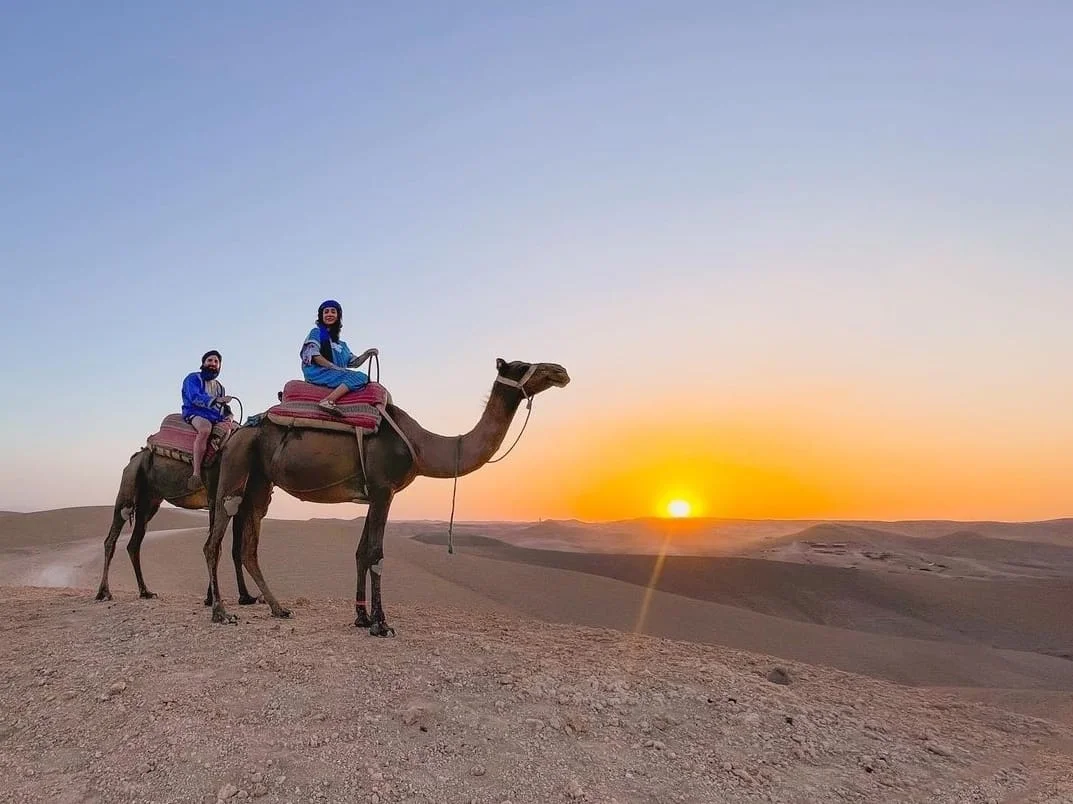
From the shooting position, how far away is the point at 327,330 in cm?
899

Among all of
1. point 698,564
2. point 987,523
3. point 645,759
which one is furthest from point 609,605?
point 987,523

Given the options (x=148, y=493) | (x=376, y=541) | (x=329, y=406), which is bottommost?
(x=376, y=541)

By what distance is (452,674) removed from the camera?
6.41 metres

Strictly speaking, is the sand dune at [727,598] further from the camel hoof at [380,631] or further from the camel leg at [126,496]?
the camel hoof at [380,631]

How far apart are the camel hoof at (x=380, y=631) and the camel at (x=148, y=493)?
314cm

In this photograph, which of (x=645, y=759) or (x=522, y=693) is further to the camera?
(x=522, y=693)

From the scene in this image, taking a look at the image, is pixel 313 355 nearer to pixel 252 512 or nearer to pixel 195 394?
pixel 252 512

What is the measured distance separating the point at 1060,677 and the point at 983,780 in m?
Result: 9.93

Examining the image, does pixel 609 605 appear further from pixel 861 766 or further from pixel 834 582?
pixel 861 766

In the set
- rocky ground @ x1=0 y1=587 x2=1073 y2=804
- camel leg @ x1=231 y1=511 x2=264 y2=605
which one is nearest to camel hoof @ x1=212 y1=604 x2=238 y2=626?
rocky ground @ x1=0 y1=587 x2=1073 y2=804

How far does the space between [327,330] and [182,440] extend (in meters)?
3.11

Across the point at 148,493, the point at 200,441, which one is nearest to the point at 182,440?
the point at 200,441

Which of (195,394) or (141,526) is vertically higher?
(195,394)

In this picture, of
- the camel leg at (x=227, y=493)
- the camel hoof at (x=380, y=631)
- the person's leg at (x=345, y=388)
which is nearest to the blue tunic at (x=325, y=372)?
the person's leg at (x=345, y=388)
